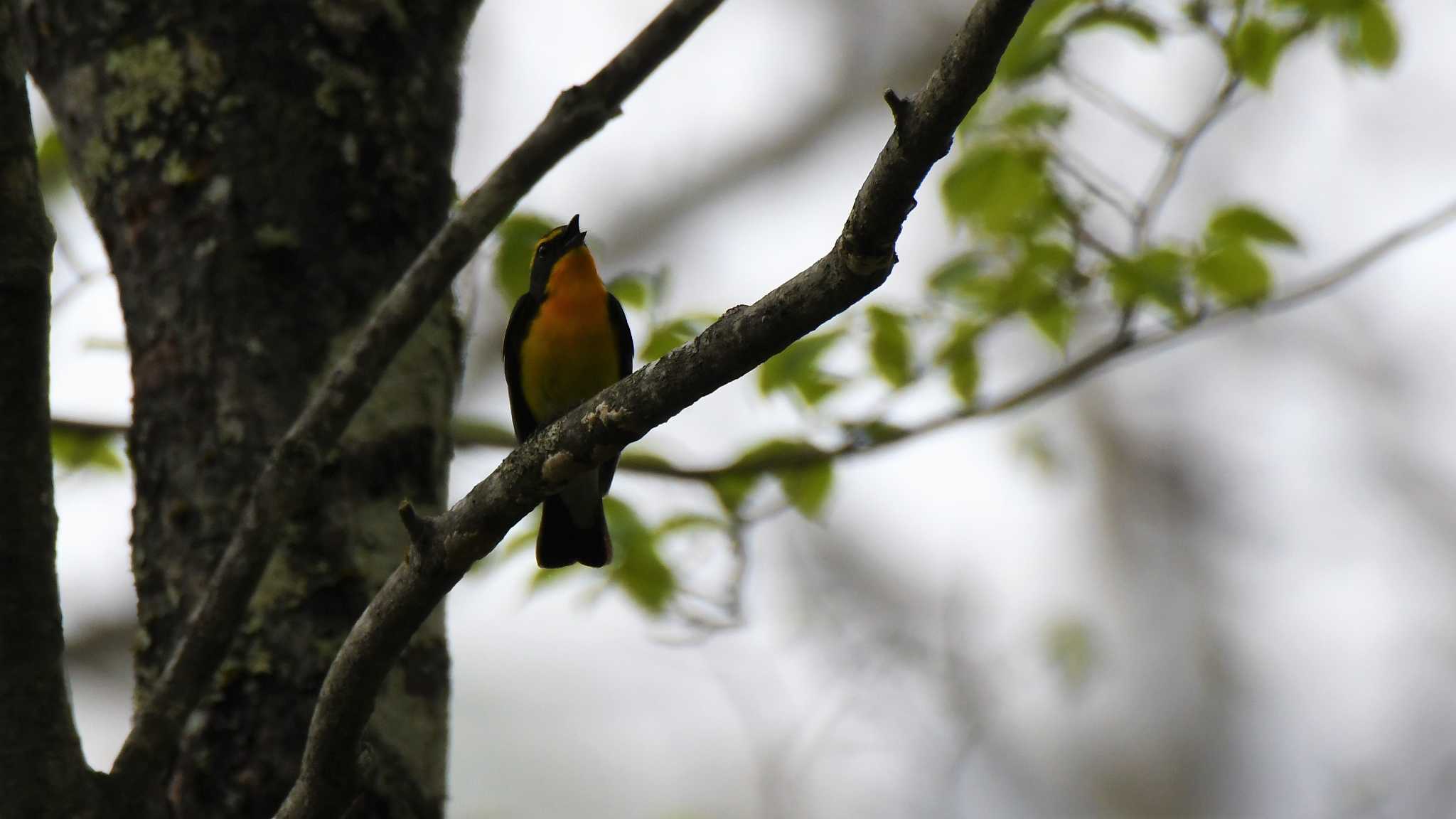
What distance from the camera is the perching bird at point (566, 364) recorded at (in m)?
4.11

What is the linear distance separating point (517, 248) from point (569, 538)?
87 cm

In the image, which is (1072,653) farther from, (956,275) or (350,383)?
(350,383)

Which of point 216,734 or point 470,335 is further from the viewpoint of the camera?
point 470,335

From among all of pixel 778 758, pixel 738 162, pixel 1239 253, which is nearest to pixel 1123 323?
pixel 1239 253

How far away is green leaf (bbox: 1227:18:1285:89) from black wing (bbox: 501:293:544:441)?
221 cm

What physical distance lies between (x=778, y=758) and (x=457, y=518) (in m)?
5.84

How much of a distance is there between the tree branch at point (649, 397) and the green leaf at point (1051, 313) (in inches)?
89.6

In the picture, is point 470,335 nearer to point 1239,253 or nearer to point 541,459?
point 541,459

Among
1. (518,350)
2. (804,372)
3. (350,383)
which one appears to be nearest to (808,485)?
(804,372)

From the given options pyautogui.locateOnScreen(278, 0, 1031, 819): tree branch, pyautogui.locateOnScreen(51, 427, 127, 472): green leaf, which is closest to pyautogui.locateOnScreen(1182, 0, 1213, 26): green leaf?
pyautogui.locateOnScreen(278, 0, 1031, 819): tree branch

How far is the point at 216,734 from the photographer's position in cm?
277

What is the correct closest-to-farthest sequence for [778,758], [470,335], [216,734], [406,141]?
1. [216,734]
2. [406,141]
3. [470,335]
4. [778,758]

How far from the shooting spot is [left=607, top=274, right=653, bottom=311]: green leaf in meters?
4.22

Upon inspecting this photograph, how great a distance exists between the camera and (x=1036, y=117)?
3.99 m
